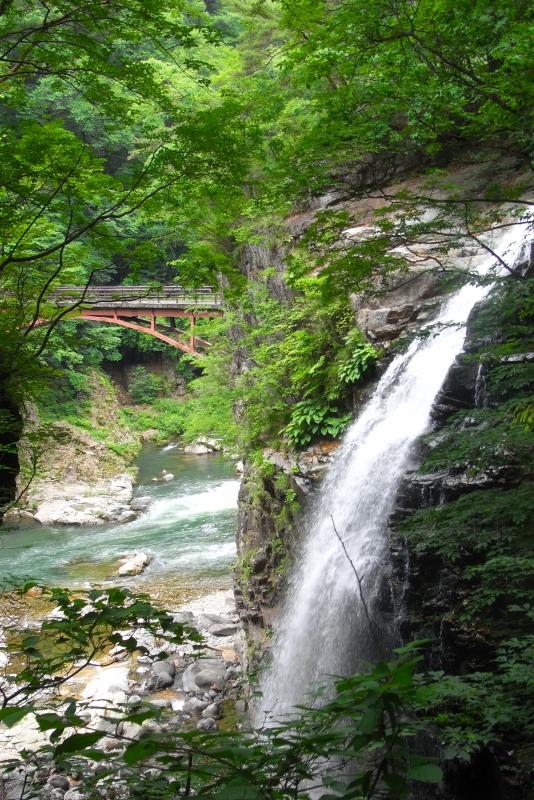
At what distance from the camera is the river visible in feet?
37.9

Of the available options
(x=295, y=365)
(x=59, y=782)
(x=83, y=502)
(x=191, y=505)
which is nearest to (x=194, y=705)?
(x=59, y=782)

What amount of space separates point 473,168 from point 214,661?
881 centimetres

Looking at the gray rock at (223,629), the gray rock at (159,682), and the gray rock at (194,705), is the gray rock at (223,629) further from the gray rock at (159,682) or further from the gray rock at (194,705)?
the gray rock at (194,705)

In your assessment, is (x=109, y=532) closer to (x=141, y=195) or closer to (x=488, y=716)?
(x=141, y=195)

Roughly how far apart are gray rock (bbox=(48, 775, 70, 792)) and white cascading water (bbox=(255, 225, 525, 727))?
2.31 metres

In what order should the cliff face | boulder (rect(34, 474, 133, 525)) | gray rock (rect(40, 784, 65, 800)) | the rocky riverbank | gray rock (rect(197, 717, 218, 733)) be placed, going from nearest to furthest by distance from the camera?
the cliff face, gray rock (rect(40, 784, 65, 800)), the rocky riverbank, gray rock (rect(197, 717, 218, 733)), boulder (rect(34, 474, 133, 525))

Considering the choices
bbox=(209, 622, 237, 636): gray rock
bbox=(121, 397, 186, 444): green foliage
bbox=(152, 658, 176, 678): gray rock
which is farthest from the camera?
bbox=(121, 397, 186, 444): green foliage

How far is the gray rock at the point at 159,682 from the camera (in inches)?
336

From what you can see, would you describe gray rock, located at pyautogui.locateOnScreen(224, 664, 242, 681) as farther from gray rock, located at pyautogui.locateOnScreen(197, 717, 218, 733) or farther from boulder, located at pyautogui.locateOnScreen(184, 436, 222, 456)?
boulder, located at pyautogui.locateOnScreen(184, 436, 222, 456)

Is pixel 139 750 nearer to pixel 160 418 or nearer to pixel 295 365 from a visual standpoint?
pixel 295 365

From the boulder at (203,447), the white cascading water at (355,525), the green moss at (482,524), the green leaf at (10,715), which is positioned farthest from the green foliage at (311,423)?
the boulder at (203,447)

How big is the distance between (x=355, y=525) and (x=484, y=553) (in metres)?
2.13

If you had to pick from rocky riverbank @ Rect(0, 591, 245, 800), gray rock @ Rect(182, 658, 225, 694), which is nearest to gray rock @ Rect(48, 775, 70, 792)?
rocky riverbank @ Rect(0, 591, 245, 800)

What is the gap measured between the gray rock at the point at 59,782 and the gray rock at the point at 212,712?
1787 millimetres
